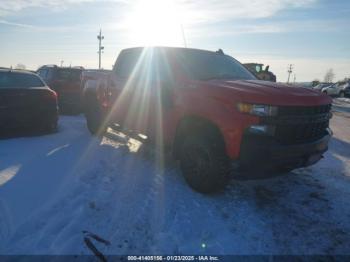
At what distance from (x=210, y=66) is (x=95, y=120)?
143 inches

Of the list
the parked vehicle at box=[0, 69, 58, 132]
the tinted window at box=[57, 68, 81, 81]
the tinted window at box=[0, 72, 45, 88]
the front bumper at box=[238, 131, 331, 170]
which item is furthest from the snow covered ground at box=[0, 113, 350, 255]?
the tinted window at box=[57, 68, 81, 81]

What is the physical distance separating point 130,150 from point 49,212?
306 cm

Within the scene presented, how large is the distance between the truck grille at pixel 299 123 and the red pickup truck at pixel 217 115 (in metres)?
0.01

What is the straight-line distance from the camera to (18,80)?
762 centimetres

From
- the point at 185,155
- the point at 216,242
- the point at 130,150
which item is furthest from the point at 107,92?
the point at 216,242

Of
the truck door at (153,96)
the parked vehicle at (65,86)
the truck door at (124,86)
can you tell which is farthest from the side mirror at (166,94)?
the parked vehicle at (65,86)

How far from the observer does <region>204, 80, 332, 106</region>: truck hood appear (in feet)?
11.9

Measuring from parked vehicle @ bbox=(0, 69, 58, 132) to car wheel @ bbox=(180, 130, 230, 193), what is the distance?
4593 mm

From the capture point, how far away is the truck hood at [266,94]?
11.9 ft

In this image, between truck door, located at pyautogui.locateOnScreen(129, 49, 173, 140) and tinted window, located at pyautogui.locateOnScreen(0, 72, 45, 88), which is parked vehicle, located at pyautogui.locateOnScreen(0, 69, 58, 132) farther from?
truck door, located at pyautogui.locateOnScreen(129, 49, 173, 140)

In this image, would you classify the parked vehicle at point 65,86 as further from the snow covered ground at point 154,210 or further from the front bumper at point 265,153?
the front bumper at point 265,153

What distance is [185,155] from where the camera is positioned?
14.6ft

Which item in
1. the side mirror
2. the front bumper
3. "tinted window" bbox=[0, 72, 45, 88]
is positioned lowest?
the front bumper

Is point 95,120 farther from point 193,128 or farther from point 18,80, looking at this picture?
point 193,128
